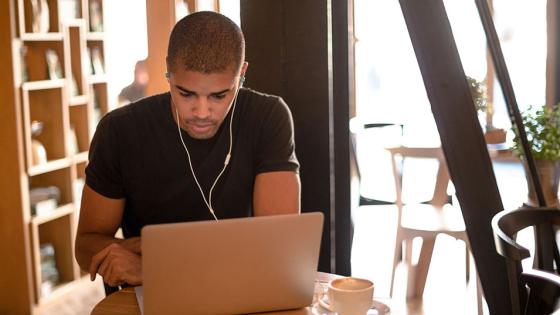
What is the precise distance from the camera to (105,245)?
1.95m

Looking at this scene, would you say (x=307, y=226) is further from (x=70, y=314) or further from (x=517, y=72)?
(x=517, y=72)

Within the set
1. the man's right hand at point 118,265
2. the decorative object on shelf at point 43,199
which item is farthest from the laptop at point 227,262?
the decorative object on shelf at point 43,199

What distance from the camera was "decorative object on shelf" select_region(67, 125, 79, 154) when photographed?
4469mm

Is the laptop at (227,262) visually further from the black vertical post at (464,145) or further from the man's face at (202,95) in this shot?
the black vertical post at (464,145)

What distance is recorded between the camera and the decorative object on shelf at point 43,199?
13.9 ft

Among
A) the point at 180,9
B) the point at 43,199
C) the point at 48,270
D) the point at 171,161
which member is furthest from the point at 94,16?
the point at 171,161

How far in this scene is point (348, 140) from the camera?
2.82 m

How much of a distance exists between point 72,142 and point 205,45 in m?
2.90

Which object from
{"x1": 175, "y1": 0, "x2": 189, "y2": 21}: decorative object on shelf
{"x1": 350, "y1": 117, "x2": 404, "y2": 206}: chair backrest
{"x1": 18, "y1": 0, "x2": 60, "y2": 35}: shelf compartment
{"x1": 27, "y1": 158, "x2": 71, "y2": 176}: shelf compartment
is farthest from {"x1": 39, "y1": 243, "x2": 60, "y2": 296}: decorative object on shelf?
{"x1": 350, "y1": 117, "x2": 404, "y2": 206}: chair backrest

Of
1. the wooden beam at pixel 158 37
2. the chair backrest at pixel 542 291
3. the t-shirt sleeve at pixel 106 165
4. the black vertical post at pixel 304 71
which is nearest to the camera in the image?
the chair backrest at pixel 542 291

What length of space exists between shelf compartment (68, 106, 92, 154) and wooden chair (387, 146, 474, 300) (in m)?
1.81

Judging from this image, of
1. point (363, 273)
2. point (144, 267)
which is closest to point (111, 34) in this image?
point (363, 273)

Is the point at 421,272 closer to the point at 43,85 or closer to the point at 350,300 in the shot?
the point at 43,85

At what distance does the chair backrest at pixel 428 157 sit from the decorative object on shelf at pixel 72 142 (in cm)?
180
